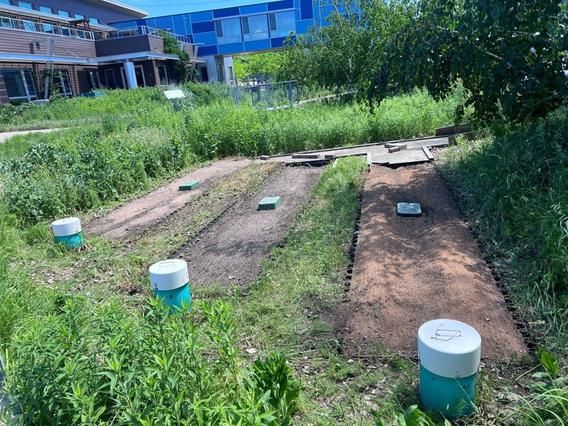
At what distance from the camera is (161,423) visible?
161 cm

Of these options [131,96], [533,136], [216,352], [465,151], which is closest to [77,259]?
[216,352]

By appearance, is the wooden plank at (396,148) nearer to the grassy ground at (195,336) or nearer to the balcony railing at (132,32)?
the grassy ground at (195,336)

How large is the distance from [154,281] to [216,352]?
2.34 feet

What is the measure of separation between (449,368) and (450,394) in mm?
173

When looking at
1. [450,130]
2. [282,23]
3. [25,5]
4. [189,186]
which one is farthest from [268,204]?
[282,23]

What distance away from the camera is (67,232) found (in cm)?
465

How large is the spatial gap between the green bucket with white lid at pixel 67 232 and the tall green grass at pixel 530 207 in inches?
172

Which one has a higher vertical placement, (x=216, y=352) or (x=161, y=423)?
(x=161, y=423)

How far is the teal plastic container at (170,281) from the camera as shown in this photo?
9.82 feet

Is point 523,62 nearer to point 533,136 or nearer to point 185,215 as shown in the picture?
point 533,136

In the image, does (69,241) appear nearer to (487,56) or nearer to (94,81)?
(487,56)

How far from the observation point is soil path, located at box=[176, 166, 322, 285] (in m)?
3.95

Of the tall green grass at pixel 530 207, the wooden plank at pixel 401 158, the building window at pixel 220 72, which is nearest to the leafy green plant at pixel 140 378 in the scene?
the tall green grass at pixel 530 207

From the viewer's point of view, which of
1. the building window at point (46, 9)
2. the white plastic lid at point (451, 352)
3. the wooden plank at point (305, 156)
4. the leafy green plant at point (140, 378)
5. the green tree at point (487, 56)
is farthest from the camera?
the building window at point (46, 9)
